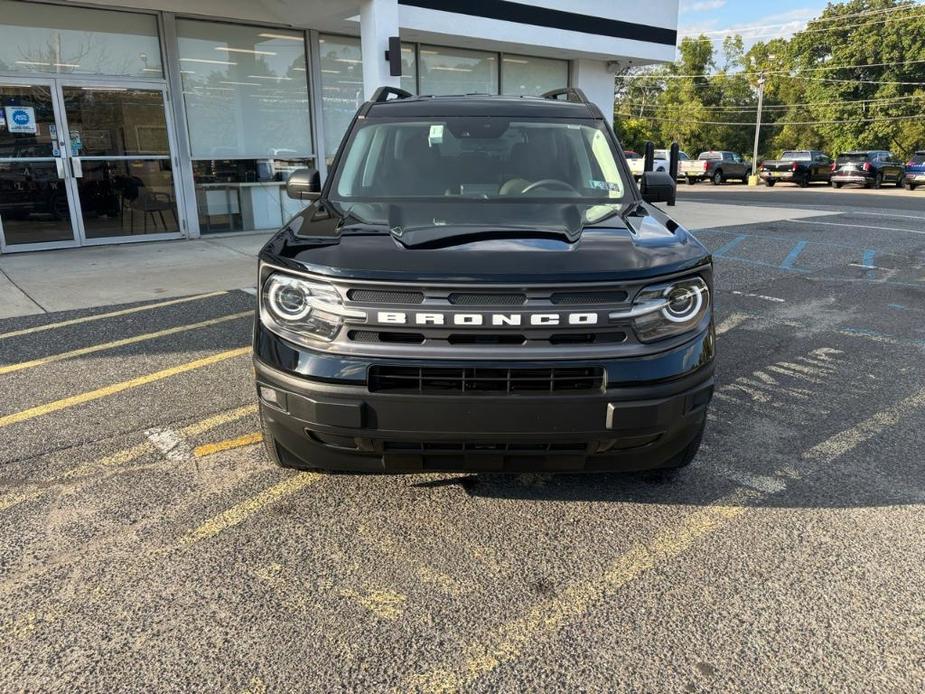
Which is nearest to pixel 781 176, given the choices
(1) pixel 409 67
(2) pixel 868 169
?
(2) pixel 868 169

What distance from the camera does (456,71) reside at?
14.2 meters

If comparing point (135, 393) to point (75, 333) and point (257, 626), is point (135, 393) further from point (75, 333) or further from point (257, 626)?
point (257, 626)

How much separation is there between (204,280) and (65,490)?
4981mm

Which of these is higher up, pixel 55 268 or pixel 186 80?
pixel 186 80

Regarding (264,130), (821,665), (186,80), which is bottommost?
(821,665)

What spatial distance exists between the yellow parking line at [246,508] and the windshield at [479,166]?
137 cm

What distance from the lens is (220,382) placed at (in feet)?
15.1

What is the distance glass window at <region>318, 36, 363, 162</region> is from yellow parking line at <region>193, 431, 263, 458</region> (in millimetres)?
9524

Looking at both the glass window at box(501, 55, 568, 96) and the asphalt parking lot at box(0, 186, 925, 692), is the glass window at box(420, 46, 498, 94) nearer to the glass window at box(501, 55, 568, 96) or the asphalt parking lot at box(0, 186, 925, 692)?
the glass window at box(501, 55, 568, 96)

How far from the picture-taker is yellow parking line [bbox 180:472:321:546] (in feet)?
9.39

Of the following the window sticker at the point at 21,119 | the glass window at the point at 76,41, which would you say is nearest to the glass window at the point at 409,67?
the glass window at the point at 76,41

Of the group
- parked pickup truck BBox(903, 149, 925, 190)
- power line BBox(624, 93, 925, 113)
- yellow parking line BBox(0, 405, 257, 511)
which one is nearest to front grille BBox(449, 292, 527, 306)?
yellow parking line BBox(0, 405, 257, 511)

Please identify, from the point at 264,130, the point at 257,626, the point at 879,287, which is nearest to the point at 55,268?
the point at 264,130

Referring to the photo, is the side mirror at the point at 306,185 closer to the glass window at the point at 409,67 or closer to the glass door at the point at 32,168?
the glass door at the point at 32,168
